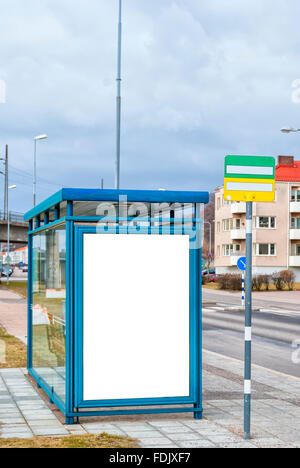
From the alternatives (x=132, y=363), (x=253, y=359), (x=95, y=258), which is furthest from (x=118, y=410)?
(x=253, y=359)

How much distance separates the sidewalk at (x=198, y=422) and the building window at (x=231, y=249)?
217 ft

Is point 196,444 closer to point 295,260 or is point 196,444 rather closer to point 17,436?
point 17,436

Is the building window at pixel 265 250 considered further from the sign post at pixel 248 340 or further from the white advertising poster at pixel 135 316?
the sign post at pixel 248 340

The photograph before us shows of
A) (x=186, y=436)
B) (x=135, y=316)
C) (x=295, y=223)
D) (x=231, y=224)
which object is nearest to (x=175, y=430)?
(x=186, y=436)

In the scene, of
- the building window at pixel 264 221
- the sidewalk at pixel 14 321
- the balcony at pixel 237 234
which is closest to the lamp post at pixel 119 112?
the sidewalk at pixel 14 321

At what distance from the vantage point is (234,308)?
29.6 m

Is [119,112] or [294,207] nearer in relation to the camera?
[119,112]

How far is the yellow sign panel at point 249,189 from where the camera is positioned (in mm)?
6496

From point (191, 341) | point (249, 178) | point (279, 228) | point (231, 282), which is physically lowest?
point (231, 282)

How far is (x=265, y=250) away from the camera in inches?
2776

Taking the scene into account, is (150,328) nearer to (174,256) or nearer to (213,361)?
(174,256)

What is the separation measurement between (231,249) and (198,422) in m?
69.5

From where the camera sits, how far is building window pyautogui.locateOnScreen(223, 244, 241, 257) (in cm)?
7522

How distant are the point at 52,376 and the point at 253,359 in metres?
6.14
